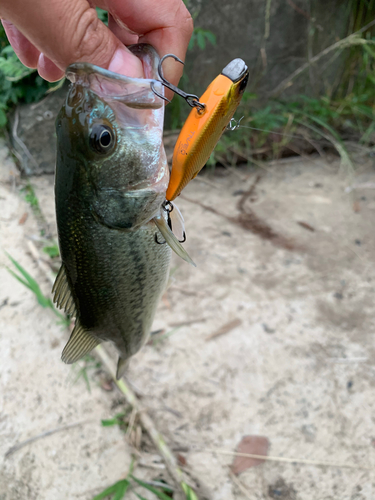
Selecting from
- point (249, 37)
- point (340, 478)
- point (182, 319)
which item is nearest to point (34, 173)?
point (182, 319)

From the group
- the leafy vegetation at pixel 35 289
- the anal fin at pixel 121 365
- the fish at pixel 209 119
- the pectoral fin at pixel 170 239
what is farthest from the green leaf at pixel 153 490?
the fish at pixel 209 119

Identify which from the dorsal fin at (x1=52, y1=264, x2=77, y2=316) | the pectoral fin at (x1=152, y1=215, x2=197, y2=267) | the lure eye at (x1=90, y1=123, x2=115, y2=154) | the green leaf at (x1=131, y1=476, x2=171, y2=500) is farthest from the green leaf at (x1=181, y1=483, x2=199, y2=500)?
the lure eye at (x1=90, y1=123, x2=115, y2=154)

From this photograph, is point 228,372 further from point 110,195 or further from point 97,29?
point 97,29

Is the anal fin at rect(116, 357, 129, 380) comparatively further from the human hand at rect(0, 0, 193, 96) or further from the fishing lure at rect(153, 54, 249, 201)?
the human hand at rect(0, 0, 193, 96)

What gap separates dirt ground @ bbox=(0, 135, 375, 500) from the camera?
185 cm

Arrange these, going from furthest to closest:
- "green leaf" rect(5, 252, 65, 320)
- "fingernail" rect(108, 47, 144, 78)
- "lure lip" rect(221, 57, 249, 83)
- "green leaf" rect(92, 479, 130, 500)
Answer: "green leaf" rect(5, 252, 65, 320) → "green leaf" rect(92, 479, 130, 500) → "fingernail" rect(108, 47, 144, 78) → "lure lip" rect(221, 57, 249, 83)

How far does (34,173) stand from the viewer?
3744 mm

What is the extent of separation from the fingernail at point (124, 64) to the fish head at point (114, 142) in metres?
0.04

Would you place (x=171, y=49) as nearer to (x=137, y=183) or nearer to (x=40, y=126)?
(x=137, y=183)

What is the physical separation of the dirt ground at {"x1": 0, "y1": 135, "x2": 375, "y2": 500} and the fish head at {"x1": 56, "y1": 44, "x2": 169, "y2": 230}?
1354mm

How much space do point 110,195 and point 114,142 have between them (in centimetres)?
14

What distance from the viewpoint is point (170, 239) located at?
1.11m

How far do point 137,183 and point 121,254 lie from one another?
8.9 inches

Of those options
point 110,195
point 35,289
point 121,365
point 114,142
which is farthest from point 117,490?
point 114,142
